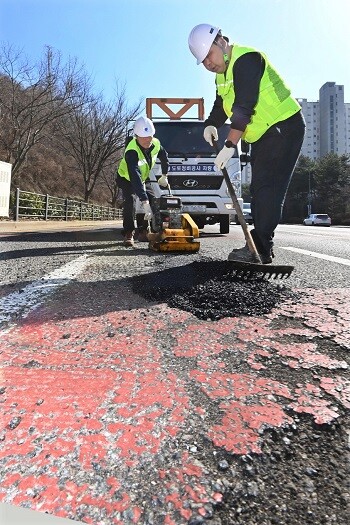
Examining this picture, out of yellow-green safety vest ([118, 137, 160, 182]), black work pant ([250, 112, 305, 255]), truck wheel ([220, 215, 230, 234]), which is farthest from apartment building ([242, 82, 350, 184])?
black work pant ([250, 112, 305, 255])

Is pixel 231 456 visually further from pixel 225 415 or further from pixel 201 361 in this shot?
pixel 201 361

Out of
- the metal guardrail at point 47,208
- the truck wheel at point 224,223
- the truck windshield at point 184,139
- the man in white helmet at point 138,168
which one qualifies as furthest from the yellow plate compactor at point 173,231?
the metal guardrail at point 47,208

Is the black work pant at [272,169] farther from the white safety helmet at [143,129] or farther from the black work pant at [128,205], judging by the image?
the black work pant at [128,205]

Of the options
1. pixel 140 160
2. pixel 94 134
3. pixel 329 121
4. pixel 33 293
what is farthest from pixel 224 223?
pixel 329 121

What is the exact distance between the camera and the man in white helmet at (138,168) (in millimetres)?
5000

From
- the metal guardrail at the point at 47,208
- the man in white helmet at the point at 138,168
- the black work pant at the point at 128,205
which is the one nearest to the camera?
the man in white helmet at the point at 138,168

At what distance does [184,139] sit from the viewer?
7.01 m

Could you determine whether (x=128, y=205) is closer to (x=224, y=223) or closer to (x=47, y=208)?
(x=224, y=223)

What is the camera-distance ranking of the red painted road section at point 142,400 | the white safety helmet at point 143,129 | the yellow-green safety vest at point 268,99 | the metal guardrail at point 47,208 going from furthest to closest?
the metal guardrail at point 47,208, the white safety helmet at point 143,129, the yellow-green safety vest at point 268,99, the red painted road section at point 142,400

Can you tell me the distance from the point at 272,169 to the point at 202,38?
1.05 m

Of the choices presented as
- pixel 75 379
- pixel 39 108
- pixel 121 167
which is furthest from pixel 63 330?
pixel 39 108

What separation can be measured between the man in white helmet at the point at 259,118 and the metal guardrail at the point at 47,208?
36.9ft

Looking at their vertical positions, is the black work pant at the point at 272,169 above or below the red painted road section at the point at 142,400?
above

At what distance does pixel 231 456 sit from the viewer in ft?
2.26
